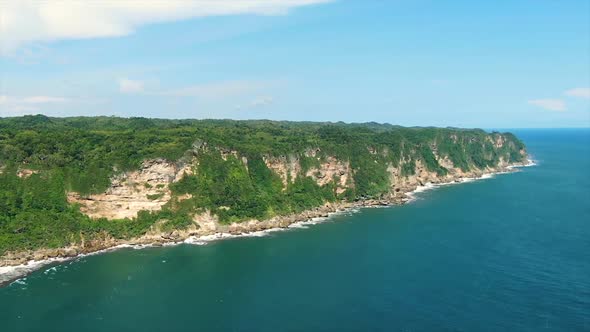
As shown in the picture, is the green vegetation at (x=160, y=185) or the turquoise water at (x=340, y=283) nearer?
the turquoise water at (x=340, y=283)

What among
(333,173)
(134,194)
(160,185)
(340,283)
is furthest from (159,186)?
(333,173)

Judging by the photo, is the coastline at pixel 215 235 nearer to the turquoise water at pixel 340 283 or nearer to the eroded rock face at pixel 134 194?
the turquoise water at pixel 340 283

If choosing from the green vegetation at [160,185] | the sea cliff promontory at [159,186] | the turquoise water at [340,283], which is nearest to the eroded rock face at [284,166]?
the sea cliff promontory at [159,186]

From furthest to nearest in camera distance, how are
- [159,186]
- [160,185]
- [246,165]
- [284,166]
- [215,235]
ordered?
[284,166] < [246,165] < [160,185] < [159,186] < [215,235]

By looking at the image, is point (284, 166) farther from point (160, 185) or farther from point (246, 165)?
point (160, 185)

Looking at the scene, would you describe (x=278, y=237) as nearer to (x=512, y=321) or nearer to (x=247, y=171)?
(x=247, y=171)

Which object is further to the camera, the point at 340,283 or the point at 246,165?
the point at 246,165

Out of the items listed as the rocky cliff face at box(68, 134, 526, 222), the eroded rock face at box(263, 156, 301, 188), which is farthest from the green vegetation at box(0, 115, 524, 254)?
the eroded rock face at box(263, 156, 301, 188)
